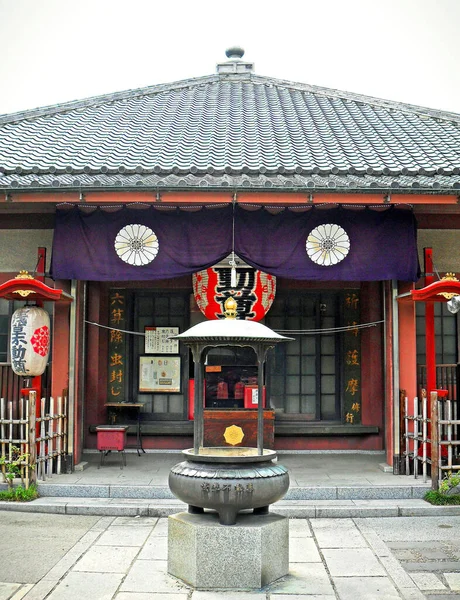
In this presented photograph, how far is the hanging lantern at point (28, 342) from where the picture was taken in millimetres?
10555

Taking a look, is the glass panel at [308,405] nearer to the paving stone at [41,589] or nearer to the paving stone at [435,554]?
the paving stone at [435,554]

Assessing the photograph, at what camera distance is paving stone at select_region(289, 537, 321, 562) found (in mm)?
7648

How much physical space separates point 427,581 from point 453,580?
0.27m

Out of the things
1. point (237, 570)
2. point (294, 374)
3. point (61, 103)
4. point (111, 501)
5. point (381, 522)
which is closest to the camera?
point (237, 570)

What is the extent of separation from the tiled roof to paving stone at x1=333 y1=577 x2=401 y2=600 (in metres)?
5.71

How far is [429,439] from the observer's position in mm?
10320

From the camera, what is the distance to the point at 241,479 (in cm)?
692

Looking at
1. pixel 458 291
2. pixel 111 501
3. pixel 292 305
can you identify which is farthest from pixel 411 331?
pixel 111 501

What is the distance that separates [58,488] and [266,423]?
153 inches

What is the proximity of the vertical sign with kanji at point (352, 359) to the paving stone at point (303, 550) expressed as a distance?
5.30m

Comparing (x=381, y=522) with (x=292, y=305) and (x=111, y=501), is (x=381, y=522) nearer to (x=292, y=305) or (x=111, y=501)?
(x=111, y=501)

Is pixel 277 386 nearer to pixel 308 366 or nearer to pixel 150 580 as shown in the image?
pixel 308 366

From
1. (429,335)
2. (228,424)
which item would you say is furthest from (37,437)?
(429,335)

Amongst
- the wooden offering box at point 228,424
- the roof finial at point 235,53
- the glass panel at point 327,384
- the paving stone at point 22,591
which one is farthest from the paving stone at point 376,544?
the roof finial at point 235,53
